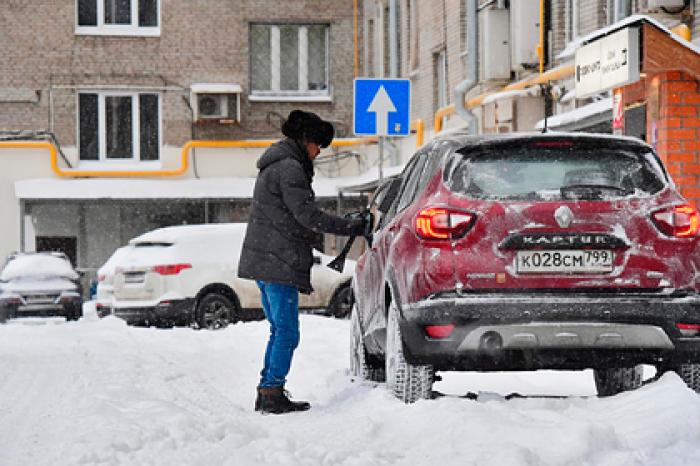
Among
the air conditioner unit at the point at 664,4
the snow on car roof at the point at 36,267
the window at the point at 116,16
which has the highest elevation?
the window at the point at 116,16

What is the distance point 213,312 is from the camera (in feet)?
57.3

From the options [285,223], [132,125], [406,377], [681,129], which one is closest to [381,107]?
[681,129]

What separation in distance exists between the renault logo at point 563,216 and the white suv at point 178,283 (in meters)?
11.0

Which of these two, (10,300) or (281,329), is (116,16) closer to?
(10,300)

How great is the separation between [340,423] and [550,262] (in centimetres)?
137

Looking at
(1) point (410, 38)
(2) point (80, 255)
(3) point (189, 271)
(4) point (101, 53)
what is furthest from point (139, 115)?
(3) point (189, 271)

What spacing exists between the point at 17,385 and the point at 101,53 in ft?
71.6

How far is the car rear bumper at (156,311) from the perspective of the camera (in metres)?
17.1

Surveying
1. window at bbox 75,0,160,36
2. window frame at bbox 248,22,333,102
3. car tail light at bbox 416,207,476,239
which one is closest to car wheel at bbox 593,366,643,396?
car tail light at bbox 416,207,476,239

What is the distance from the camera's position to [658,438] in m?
5.74

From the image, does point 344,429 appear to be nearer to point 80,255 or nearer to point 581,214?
point 581,214

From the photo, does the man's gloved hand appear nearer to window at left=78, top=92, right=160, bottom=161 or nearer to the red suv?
the red suv

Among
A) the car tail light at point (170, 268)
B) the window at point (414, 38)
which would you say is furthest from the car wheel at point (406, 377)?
the window at point (414, 38)

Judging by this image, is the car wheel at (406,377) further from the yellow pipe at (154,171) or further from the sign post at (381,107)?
the yellow pipe at (154,171)
